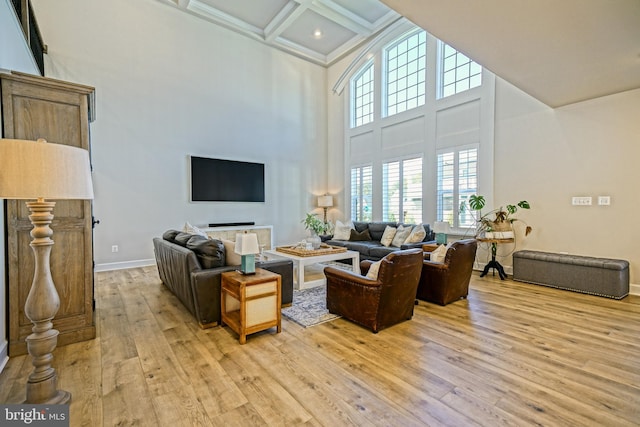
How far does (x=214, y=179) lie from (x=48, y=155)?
518cm

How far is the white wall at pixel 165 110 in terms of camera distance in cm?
535

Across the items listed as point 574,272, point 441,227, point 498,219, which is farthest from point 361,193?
point 574,272

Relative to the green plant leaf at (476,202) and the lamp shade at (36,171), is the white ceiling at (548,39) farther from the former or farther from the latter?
the lamp shade at (36,171)

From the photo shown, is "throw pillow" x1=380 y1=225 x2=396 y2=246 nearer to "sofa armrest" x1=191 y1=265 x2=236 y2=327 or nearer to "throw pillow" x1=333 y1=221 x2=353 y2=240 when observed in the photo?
"throw pillow" x1=333 y1=221 x2=353 y2=240

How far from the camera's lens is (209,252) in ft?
9.86

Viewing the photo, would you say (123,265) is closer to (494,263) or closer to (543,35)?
(494,263)

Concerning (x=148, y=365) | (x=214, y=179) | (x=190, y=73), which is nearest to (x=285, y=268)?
(x=148, y=365)

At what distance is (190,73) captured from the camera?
6.32m

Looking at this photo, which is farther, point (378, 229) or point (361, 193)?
point (361, 193)

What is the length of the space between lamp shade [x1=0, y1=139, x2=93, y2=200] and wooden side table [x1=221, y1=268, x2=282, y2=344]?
1419 mm

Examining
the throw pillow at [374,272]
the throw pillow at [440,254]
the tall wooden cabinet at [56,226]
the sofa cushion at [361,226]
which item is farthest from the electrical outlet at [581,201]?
the tall wooden cabinet at [56,226]

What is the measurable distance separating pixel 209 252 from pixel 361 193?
5.34 m

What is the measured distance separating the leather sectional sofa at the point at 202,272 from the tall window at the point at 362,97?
5.54m

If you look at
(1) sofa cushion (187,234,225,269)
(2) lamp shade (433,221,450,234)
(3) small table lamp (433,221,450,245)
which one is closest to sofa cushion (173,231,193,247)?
(1) sofa cushion (187,234,225,269)
